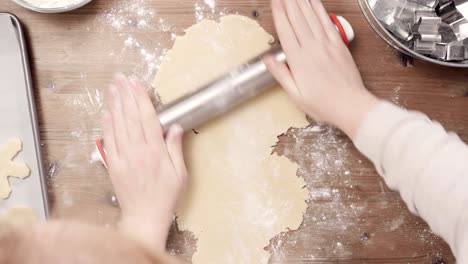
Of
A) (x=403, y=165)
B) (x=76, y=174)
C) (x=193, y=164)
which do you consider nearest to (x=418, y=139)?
(x=403, y=165)

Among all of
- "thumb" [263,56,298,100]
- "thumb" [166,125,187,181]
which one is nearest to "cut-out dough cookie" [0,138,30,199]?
"thumb" [166,125,187,181]

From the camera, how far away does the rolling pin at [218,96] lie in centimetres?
88

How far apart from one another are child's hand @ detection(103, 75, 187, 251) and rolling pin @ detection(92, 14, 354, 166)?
0.02 meters

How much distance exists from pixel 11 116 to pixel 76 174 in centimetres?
14

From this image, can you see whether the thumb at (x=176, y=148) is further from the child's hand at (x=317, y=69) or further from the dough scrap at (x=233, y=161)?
the child's hand at (x=317, y=69)

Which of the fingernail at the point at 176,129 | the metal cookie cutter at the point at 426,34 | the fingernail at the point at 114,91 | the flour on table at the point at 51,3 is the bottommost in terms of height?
the fingernail at the point at 176,129

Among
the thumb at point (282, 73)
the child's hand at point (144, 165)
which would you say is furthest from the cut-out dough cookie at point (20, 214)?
the thumb at point (282, 73)

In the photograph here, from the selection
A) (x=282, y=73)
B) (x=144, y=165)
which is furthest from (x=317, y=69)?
(x=144, y=165)

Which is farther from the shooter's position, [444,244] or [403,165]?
[444,244]

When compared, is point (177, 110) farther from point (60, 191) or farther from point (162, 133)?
point (60, 191)

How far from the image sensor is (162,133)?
2.89ft

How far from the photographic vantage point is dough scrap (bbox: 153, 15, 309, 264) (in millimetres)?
917

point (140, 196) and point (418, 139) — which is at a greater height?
point (418, 139)

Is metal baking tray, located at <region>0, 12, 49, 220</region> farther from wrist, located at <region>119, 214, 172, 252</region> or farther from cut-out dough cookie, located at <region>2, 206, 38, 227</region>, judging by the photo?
wrist, located at <region>119, 214, 172, 252</region>
